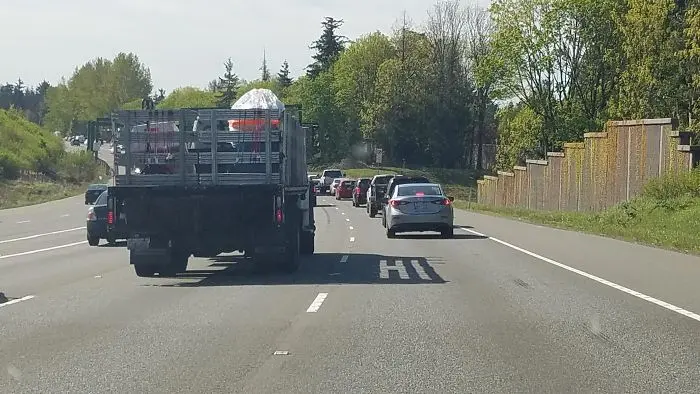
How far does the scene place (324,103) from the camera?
4483 inches

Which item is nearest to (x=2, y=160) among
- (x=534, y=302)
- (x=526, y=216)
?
(x=526, y=216)

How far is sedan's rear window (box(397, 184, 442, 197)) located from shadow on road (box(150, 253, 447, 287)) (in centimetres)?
748

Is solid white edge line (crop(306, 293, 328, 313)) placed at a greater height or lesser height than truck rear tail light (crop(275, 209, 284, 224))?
lesser

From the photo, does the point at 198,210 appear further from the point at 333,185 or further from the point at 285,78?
the point at 285,78

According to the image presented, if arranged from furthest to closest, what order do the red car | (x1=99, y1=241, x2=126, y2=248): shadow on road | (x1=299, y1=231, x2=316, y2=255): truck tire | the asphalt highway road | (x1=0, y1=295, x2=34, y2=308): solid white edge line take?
the red car → (x1=99, y1=241, x2=126, y2=248): shadow on road → (x1=299, y1=231, x2=316, y2=255): truck tire → (x1=0, y1=295, x2=34, y2=308): solid white edge line → the asphalt highway road

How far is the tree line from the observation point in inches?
1970

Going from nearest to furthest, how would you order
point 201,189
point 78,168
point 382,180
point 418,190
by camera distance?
point 201,189
point 418,190
point 382,180
point 78,168

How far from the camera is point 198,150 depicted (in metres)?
18.9

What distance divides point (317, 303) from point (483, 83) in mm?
63438

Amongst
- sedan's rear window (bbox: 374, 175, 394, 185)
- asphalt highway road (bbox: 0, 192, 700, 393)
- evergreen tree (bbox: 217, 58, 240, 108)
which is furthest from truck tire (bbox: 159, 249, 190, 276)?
evergreen tree (bbox: 217, 58, 240, 108)

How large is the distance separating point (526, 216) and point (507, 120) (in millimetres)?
47078

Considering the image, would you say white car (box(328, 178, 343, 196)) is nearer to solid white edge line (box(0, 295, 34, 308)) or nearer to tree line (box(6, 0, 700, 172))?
tree line (box(6, 0, 700, 172))

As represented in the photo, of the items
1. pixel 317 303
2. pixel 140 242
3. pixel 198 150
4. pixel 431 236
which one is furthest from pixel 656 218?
pixel 317 303

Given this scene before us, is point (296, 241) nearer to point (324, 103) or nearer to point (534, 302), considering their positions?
point (534, 302)
